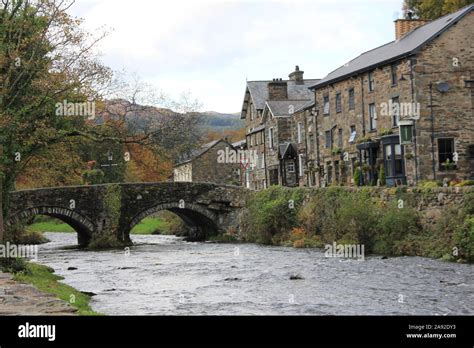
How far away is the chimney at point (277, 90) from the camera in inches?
2608

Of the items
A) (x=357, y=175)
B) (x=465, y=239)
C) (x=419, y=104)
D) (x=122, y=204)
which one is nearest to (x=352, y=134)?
(x=357, y=175)

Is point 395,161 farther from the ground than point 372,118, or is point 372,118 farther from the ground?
point 372,118

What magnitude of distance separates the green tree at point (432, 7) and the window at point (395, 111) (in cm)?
1350

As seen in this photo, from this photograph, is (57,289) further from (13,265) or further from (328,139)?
(328,139)

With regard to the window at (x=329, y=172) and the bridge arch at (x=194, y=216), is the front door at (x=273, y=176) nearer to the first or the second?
the bridge arch at (x=194, y=216)

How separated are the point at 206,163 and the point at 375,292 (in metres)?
63.3

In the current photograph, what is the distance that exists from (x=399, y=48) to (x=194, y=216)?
20.8m

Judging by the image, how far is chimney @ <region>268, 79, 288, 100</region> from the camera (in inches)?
2608

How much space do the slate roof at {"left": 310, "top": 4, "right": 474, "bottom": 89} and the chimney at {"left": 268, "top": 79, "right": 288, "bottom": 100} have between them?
45.4 feet

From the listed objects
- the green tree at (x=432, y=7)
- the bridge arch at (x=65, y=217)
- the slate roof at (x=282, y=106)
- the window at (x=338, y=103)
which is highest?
the green tree at (x=432, y=7)

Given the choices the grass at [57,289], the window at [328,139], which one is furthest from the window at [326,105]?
the grass at [57,289]

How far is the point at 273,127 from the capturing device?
209ft

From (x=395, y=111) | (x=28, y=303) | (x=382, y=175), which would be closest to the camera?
(x=28, y=303)
